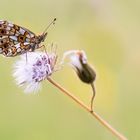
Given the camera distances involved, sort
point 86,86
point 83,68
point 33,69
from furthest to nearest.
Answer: point 86,86 → point 33,69 → point 83,68

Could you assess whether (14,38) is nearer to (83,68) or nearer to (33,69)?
(33,69)

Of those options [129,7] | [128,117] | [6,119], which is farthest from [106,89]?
[129,7]

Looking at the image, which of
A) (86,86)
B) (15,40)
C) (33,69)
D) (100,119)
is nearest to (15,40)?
(15,40)

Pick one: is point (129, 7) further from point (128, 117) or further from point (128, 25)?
point (128, 117)

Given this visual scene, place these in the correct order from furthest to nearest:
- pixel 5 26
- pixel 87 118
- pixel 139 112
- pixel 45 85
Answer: pixel 45 85 → pixel 87 118 → pixel 139 112 → pixel 5 26

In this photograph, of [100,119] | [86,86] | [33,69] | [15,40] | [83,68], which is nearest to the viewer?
[100,119]

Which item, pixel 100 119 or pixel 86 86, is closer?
pixel 100 119

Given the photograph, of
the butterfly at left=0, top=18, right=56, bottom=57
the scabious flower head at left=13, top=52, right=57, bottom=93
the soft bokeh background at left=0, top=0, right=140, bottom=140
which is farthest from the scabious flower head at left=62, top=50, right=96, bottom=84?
the soft bokeh background at left=0, top=0, right=140, bottom=140

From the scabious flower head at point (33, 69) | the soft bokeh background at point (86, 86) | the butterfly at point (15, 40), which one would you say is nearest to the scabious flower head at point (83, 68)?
the scabious flower head at point (33, 69)
